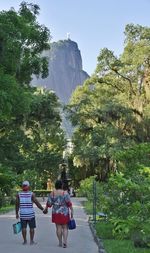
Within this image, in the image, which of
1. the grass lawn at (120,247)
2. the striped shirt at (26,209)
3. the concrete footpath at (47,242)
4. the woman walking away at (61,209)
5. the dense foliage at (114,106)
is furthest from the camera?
the dense foliage at (114,106)

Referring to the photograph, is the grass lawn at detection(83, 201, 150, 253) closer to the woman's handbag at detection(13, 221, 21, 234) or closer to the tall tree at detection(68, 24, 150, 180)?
the woman's handbag at detection(13, 221, 21, 234)

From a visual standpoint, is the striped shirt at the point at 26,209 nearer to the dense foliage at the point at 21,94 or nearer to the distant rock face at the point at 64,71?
the dense foliage at the point at 21,94

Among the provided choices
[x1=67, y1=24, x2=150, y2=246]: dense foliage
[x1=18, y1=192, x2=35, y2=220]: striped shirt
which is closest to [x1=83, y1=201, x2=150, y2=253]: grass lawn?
[x1=18, y1=192, x2=35, y2=220]: striped shirt

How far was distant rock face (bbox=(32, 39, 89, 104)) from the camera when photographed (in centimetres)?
18750

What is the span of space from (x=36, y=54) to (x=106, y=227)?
1323 cm

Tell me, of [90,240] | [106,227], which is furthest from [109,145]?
[90,240]

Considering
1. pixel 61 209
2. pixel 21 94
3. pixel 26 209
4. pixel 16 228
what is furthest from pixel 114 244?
pixel 21 94

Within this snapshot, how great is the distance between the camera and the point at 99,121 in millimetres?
47562

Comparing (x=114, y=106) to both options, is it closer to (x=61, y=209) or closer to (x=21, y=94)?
(x=21, y=94)

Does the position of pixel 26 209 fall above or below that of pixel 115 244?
above

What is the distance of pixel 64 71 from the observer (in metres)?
193

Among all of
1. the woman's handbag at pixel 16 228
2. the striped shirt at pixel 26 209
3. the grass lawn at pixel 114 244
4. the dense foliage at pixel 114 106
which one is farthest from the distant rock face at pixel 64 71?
the woman's handbag at pixel 16 228

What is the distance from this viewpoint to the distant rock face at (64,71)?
18750cm

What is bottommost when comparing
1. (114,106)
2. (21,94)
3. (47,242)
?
(47,242)
